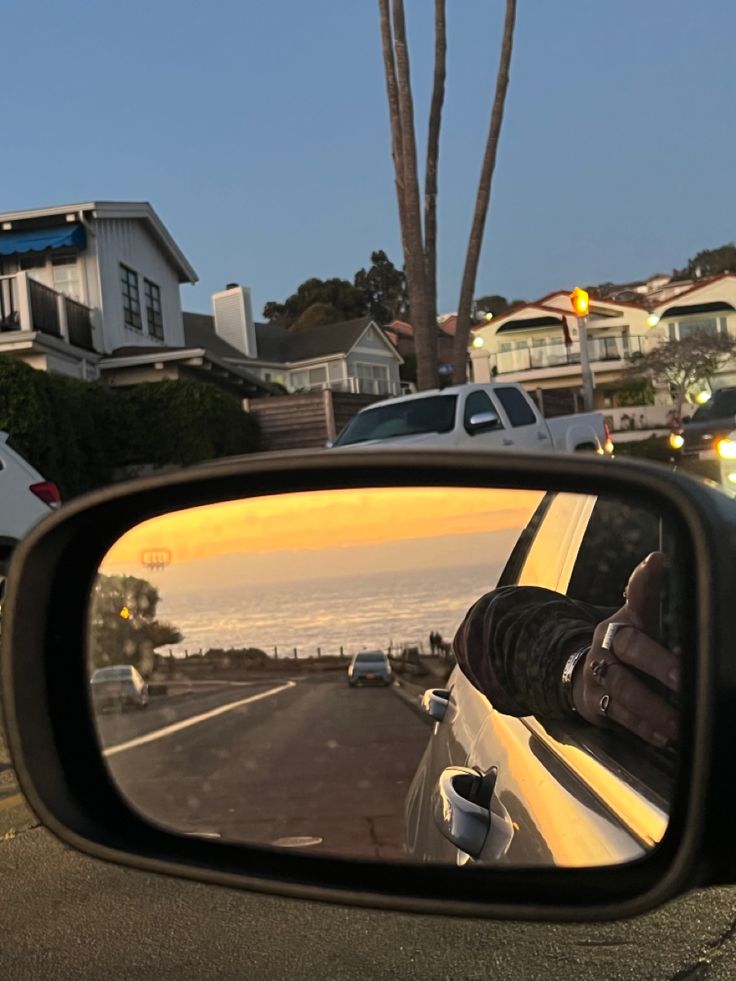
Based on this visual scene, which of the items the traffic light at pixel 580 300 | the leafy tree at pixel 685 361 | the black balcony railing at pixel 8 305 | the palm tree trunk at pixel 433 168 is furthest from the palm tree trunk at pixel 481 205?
the leafy tree at pixel 685 361

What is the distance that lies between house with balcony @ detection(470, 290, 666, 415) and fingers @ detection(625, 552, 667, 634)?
46708mm

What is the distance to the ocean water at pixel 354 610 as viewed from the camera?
1315mm

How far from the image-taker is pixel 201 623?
1.45 meters

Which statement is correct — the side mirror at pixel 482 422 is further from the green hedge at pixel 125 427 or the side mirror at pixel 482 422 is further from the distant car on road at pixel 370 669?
the distant car on road at pixel 370 669

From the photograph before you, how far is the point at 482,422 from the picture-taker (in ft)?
36.7

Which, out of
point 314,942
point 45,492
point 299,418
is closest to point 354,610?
point 314,942

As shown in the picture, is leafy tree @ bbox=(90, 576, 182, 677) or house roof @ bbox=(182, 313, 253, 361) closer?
leafy tree @ bbox=(90, 576, 182, 677)

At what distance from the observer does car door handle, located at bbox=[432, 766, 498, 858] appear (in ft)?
5.12

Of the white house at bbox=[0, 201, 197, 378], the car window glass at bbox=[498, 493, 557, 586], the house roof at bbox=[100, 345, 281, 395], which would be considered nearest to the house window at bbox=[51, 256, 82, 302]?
the white house at bbox=[0, 201, 197, 378]

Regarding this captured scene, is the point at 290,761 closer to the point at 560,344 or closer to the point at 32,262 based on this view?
the point at 32,262

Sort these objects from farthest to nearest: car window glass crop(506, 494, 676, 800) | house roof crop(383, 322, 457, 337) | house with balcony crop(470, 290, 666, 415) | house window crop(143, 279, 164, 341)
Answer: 1. house roof crop(383, 322, 457, 337)
2. house with balcony crop(470, 290, 666, 415)
3. house window crop(143, 279, 164, 341)
4. car window glass crop(506, 494, 676, 800)

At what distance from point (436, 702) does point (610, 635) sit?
0.34m

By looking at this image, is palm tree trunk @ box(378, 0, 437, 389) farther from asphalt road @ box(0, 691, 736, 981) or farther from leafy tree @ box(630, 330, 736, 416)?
leafy tree @ box(630, 330, 736, 416)

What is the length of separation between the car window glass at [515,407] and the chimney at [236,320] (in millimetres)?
36730
